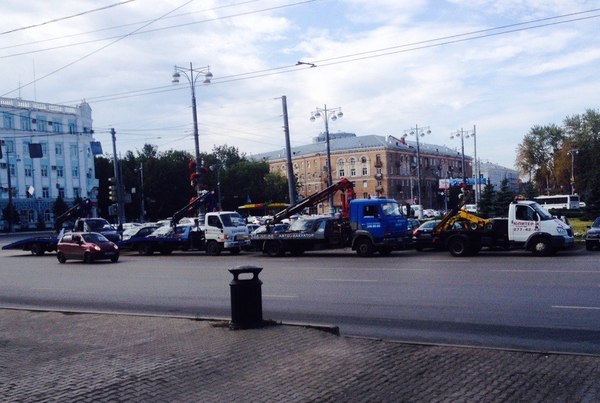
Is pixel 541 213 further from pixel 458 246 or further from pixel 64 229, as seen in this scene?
pixel 64 229

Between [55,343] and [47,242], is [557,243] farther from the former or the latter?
[47,242]

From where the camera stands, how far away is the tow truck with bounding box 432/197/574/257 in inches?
960

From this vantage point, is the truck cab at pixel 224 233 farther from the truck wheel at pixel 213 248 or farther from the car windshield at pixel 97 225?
the car windshield at pixel 97 225

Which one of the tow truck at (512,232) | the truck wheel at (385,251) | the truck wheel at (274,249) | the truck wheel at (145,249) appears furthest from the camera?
the truck wheel at (145,249)

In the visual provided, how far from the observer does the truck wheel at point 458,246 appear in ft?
84.6

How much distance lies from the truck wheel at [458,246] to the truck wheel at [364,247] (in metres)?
3.38

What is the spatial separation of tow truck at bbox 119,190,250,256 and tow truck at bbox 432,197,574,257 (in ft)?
33.7

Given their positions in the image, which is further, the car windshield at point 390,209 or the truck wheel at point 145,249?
the truck wheel at point 145,249

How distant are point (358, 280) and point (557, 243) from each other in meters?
9.97

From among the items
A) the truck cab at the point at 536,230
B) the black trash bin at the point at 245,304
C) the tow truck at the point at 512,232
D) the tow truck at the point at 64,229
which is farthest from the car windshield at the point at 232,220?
the black trash bin at the point at 245,304

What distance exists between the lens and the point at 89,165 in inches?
3497

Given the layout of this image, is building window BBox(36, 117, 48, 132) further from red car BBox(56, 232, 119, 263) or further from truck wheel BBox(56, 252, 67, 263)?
red car BBox(56, 232, 119, 263)

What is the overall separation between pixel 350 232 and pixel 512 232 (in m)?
6.84

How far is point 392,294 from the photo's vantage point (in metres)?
15.0
